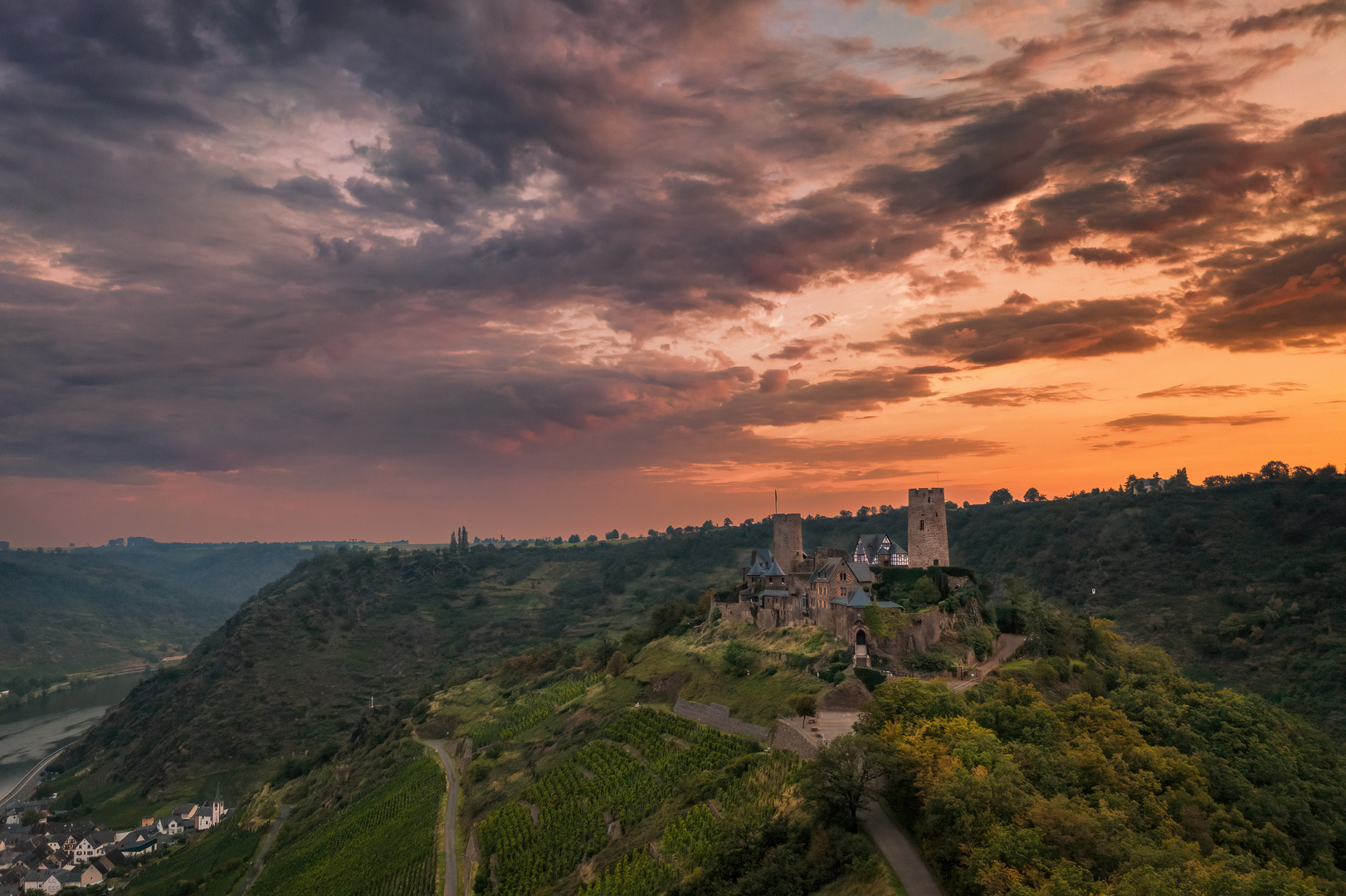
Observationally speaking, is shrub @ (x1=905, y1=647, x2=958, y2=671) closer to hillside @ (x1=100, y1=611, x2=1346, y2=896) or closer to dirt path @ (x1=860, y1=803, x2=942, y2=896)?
hillside @ (x1=100, y1=611, x2=1346, y2=896)

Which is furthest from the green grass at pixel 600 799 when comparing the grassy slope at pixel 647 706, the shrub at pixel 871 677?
the shrub at pixel 871 677

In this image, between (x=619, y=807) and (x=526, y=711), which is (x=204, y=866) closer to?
(x=526, y=711)

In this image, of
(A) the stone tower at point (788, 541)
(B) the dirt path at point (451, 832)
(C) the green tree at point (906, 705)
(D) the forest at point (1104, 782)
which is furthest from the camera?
(A) the stone tower at point (788, 541)

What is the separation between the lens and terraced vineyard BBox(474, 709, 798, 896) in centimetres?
4172

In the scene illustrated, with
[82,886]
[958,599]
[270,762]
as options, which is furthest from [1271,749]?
[270,762]

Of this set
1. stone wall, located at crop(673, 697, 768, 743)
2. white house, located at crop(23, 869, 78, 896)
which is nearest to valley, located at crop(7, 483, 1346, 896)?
stone wall, located at crop(673, 697, 768, 743)

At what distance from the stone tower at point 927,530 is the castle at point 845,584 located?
0.08 metres

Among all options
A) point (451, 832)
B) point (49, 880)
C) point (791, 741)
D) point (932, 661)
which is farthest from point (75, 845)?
point (932, 661)

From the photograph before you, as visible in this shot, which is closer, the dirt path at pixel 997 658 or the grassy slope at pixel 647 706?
the grassy slope at pixel 647 706

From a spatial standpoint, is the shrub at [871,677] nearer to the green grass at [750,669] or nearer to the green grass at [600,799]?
the green grass at [750,669]

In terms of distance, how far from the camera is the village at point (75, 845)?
9269cm

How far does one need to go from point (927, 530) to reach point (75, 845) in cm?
12266

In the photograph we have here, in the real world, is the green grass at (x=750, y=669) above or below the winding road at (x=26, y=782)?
above

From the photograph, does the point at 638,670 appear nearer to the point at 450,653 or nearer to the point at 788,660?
the point at 788,660
